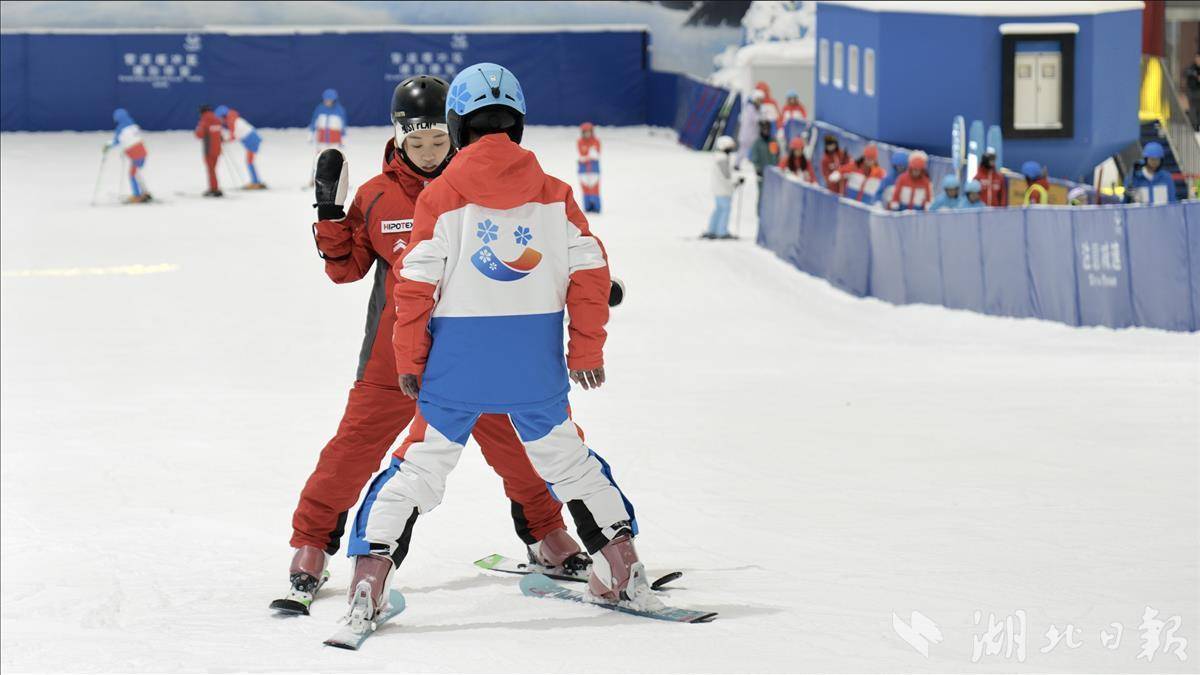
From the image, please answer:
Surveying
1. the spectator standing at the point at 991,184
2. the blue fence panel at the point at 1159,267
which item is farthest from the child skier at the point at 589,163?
the blue fence panel at the point at 1159,267

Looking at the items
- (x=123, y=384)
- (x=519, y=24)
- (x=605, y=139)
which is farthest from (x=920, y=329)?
(x=519, y=24)

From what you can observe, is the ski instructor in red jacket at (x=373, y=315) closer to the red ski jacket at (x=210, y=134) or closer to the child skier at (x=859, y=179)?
the child skier at (x=859, y=179)

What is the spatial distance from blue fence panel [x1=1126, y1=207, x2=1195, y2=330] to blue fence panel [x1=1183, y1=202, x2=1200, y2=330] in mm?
32

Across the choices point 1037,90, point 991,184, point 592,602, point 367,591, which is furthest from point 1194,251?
point 1037,90

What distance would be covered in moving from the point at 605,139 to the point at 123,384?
952 inches

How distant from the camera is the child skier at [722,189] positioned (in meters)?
22.1

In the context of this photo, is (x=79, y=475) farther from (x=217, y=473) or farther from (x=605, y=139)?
(x=605, y=139)

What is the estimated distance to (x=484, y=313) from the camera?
5.59m

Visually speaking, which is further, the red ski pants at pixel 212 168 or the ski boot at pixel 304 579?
the red ski pants at pixel 212 168

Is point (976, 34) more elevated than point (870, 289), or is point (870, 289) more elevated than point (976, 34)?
point (976, 34)

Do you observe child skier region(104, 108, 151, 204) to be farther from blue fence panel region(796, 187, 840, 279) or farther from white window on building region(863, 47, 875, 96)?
blue fence panel region(796, 187, 840, 279)

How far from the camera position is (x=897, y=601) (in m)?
6.15

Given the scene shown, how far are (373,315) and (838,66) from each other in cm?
2274

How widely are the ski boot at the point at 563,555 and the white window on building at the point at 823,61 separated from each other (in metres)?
23.3
